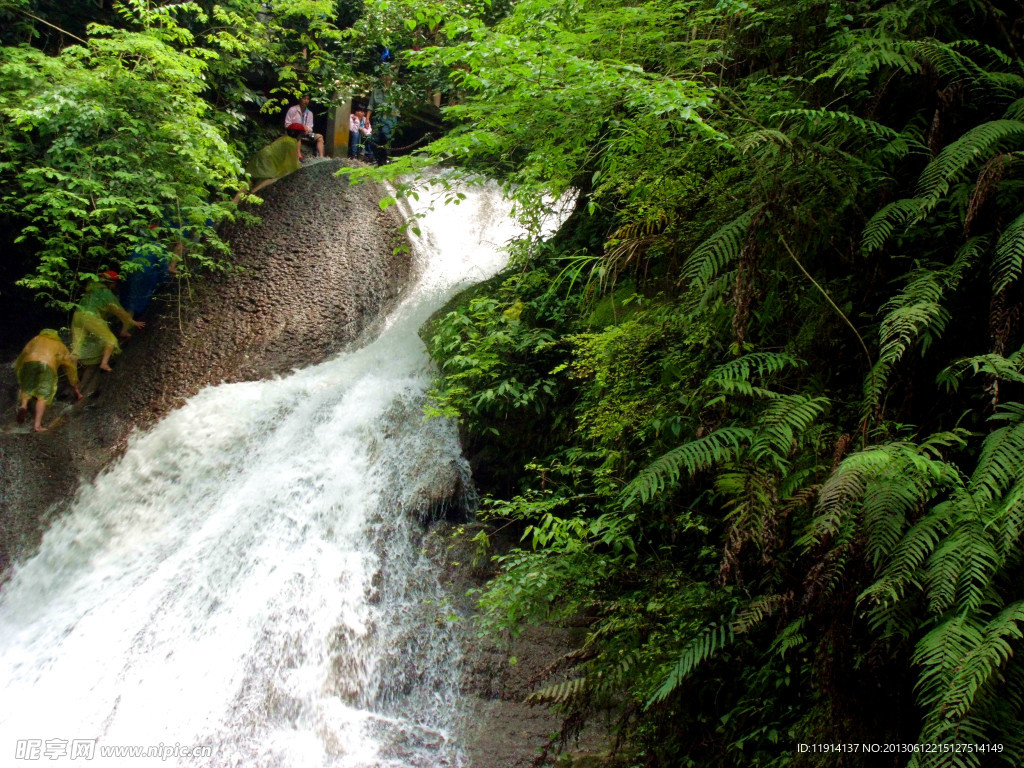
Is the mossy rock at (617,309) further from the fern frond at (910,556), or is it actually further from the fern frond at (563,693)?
the fern frond at (910,556)

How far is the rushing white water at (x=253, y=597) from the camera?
529 cm

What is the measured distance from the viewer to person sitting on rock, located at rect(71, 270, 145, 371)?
9.08 meters

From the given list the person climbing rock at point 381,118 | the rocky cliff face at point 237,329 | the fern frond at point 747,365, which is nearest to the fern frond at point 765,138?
the fern frond at point 747,365

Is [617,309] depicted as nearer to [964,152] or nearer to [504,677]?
[964,152]

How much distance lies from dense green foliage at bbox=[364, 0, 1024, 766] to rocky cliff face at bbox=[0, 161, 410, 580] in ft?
17.1

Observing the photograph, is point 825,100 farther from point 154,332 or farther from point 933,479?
point 154,332

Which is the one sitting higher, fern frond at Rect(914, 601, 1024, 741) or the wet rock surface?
fern frond at Rect(914, 601, 1024, 741)

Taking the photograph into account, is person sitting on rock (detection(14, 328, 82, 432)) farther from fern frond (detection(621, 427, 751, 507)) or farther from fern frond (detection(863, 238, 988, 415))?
fern frond (detection(863, 238, 988, 415))

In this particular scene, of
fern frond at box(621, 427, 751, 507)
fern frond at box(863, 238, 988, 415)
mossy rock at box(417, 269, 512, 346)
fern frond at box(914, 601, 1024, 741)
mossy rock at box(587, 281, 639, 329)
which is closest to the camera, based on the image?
fern frond at box(914, 601, 1024, 741)

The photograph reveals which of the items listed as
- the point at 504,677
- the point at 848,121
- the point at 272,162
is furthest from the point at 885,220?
the point at 272,162

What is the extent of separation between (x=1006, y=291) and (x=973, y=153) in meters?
0.66

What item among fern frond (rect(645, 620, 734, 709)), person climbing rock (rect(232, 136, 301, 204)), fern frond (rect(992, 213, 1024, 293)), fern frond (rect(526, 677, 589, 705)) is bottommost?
fern frond (rect(526, 677, 589, 705))

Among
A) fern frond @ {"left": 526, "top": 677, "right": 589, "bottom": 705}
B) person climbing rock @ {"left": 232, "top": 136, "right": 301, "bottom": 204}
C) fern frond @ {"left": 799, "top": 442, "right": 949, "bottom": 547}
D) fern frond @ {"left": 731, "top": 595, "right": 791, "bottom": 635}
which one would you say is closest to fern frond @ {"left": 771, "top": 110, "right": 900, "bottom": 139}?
fern frond @ {"left": 799, "top": 442, "right": 949, "bottom": 547}

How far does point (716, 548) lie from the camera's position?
4230mm
